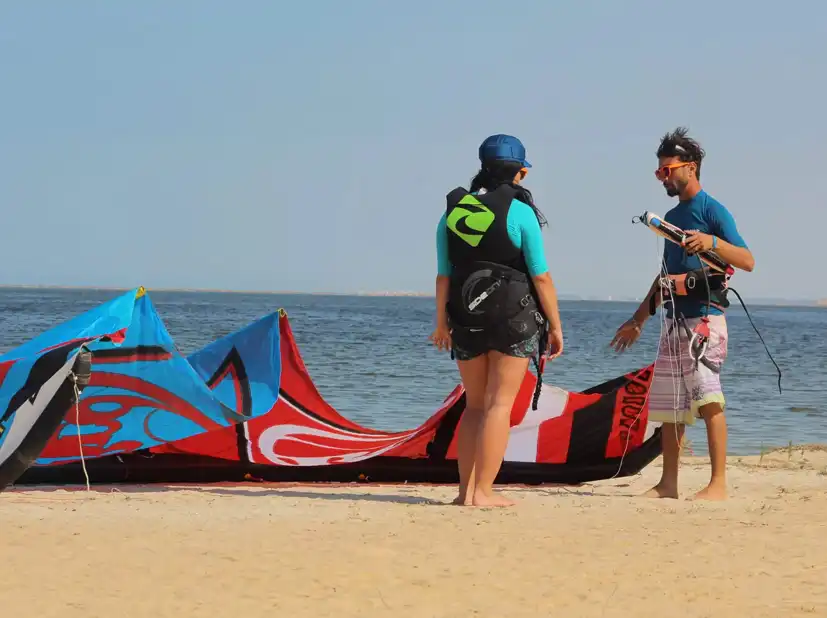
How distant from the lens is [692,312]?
5871 mm

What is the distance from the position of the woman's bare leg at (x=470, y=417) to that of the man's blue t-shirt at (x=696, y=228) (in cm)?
112

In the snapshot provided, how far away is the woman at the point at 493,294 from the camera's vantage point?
17.4 ft

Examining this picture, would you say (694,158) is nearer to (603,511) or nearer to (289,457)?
(603,511)

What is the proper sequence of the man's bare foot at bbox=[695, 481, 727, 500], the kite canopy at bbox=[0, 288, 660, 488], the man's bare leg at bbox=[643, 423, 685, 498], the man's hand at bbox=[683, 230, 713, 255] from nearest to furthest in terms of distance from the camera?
the man's hand at bbox=[683, 230, 713, 255], the man's bare foot at bbox=[695, 481, 727, 500], the man's bare leg at bbox=[643, 423, 685, 498], the kite canopy at bbox=[0, 288, 660, 488]

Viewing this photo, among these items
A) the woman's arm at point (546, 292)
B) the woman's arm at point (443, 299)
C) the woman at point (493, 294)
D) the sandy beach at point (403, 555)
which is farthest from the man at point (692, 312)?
the woman's arm at point (443, 299)

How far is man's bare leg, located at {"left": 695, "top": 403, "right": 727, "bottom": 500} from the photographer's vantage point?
5.86 m

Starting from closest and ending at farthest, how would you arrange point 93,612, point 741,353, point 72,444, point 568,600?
1. point 93,612
2. point 568,600
3. point 72,444
4. point 741,353

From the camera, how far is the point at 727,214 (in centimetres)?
591

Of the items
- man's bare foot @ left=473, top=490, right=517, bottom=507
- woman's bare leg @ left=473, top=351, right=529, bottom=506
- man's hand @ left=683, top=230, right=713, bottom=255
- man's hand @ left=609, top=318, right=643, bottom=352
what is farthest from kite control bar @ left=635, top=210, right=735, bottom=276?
man's bare foot @ left=473, top=490, right=517, bottom=507

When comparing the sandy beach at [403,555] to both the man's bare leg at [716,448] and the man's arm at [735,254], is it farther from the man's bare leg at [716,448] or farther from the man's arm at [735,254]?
the man's arm at [735,254]

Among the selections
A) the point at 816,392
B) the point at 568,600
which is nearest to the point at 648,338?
the point at 816,392

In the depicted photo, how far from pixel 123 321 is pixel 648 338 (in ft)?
114

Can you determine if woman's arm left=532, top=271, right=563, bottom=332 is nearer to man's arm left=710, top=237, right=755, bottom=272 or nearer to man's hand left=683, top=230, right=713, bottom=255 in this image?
man's hand left=683, top=230, right=713, bottom=255

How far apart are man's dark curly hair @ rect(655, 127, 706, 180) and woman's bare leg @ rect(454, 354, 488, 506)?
1475 mm
